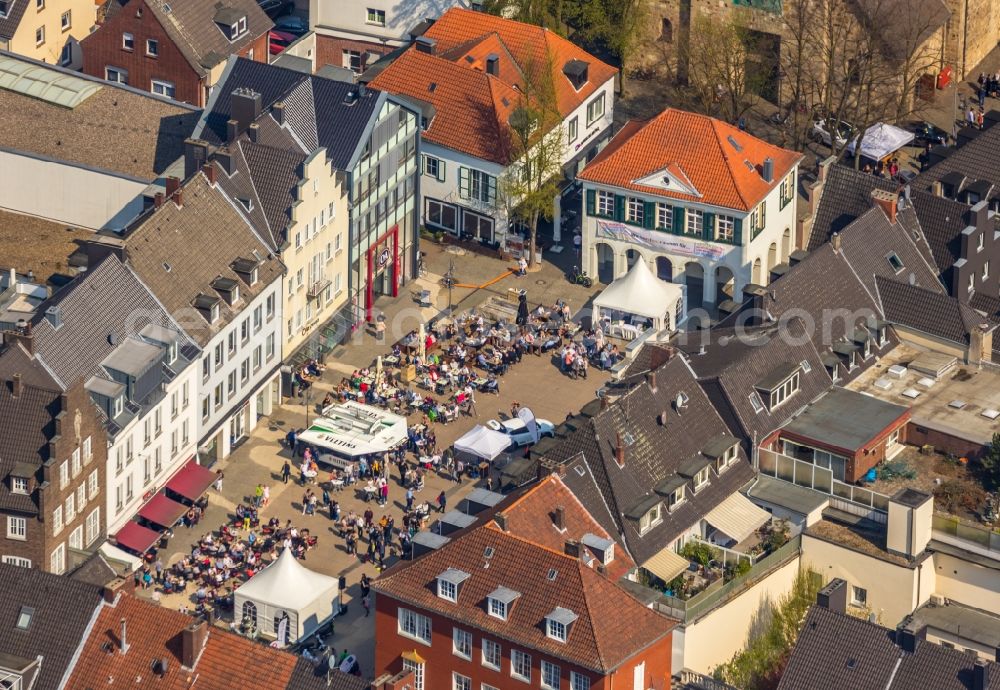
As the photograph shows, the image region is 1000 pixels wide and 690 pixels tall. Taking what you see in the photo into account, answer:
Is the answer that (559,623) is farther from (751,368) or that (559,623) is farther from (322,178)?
(322,178)

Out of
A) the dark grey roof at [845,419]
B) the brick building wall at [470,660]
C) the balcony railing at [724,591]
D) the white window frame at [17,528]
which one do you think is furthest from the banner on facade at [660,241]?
the white window frame at [17,528]

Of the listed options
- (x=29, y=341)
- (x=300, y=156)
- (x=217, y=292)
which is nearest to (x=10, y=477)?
(x=29, y=341)

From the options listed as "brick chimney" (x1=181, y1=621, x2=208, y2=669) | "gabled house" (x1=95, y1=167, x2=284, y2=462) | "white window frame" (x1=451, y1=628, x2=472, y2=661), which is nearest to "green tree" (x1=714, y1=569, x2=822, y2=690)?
"white window frame" (x1=451, y1=628, x2=472, y2=661)

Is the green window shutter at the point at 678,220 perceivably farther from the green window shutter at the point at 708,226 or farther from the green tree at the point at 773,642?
the green tree at the point at 773,642

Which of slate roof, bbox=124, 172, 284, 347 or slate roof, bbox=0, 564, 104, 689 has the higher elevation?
slate roof, bbox=124, 172, 284, 347

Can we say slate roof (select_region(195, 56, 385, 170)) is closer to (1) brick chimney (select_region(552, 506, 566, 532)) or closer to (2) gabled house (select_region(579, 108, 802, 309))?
(2) gabled house (select_region(579, 108, 802, 309))

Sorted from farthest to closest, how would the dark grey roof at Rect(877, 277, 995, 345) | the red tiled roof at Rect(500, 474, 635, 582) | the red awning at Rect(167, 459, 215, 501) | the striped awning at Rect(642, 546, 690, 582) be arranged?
the dark grey roof at Rect(877, 277, 995, 345)
the red awning at Rect(167, 459, 215, 501)
the striped awning at Rect(642, 546, 690, 582)
the red tiled roof at Rect(500, 474, 635, 582)

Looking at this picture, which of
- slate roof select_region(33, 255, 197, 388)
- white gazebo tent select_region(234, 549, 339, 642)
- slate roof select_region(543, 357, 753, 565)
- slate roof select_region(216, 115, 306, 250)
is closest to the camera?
slate roof select_region(543, 357, 753, 565)
